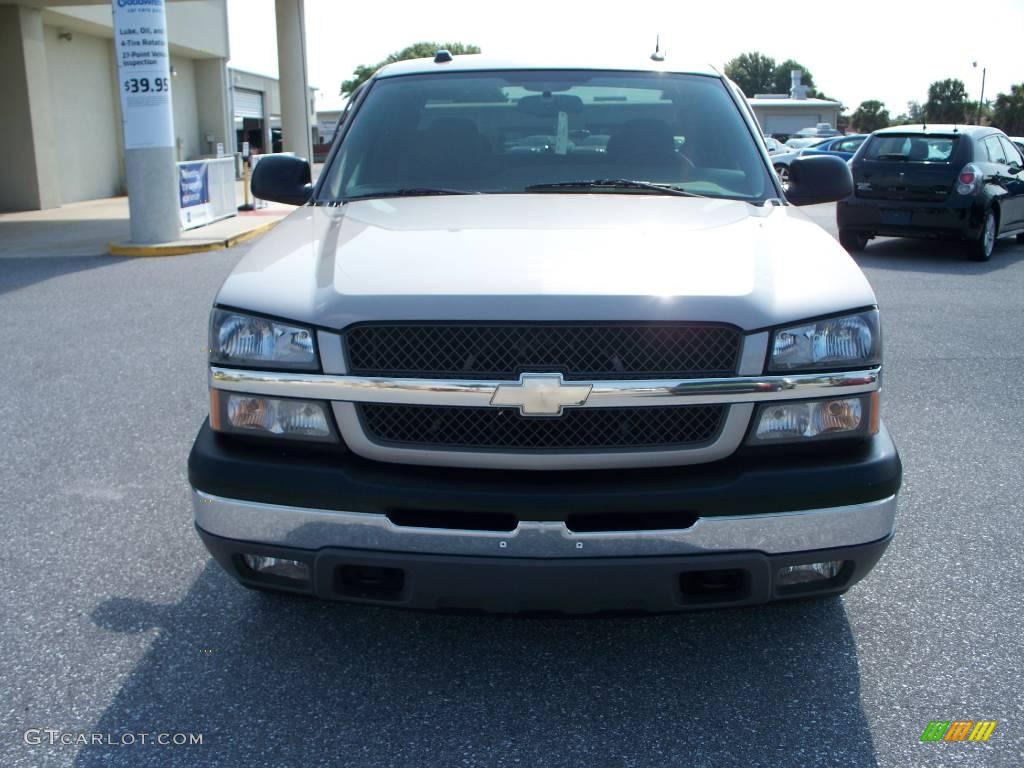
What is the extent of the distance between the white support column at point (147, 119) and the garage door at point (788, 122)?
52.1 meters

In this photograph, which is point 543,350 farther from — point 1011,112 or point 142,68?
point 1011,112

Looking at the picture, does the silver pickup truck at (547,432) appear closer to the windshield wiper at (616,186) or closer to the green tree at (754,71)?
the windshield wiper at (616,186)

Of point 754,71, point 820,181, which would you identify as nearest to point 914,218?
point 820,181

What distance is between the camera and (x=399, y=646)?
328 cm

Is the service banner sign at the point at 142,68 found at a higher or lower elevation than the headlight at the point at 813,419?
higher

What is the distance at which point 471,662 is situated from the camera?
3.18 meters

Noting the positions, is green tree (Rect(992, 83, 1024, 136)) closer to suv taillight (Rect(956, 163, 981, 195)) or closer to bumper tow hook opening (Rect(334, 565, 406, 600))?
suv taillight (Rect(956, 163, 981, 195))

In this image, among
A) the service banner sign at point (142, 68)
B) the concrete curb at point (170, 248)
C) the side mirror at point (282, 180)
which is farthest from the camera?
the concrete curb at point (170, 248)

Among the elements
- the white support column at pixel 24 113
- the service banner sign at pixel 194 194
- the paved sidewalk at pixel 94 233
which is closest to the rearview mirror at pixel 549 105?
the paved sidewalk at pixel 94 233

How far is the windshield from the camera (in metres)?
4.03

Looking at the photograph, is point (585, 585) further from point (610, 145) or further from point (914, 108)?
point (914, 108)

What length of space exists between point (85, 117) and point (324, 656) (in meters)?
24.3

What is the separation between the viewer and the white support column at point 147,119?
13352mm

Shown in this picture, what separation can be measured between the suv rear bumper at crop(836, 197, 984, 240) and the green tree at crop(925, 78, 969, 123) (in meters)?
71.3
